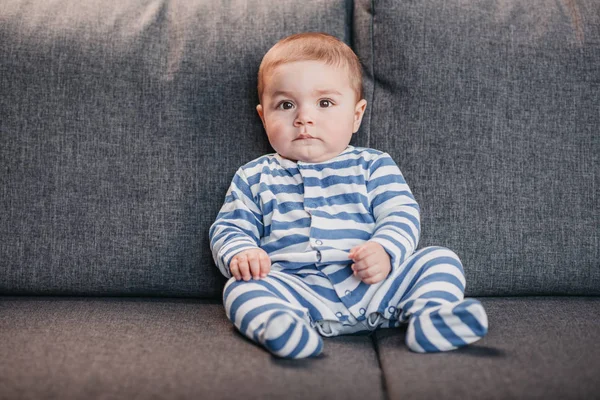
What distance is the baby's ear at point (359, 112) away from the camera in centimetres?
141

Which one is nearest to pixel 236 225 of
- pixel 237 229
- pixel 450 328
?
pixel 237 229

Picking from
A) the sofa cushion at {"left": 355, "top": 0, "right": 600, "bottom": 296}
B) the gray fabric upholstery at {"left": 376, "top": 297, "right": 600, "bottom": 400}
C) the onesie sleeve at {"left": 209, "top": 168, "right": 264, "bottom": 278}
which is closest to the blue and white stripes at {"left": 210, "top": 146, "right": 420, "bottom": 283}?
the onesie sleeve at {"left": 209, "top": 168, "right": 264, "bottom": 278}

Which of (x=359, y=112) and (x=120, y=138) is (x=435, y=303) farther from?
(x=120, y=138)

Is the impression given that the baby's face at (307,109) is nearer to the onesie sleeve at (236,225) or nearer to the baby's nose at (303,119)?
the baby's nose at (303,119)

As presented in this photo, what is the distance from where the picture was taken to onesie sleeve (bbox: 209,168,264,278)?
1255 mm

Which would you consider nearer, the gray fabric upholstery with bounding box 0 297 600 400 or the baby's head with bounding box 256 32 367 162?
the gray fabric upholstery with bounding box 0 297 600 400

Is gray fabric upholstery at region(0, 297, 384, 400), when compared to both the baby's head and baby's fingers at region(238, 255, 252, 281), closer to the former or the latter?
baby's fingers at region(238, 255, 252, 281)

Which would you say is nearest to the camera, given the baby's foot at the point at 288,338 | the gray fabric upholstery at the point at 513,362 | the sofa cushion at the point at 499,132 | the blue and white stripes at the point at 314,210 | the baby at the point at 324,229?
the gray fabric upholstery at the point at 513,362

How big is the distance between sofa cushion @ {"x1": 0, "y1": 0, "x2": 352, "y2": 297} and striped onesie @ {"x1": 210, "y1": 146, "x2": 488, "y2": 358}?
0.35ft

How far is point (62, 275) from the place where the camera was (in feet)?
4.41

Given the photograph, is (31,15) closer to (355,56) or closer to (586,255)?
(355,56)

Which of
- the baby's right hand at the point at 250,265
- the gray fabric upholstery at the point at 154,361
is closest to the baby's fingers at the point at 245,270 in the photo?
the baby's right hand at the point at 250,265

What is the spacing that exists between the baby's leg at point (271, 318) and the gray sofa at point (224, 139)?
0.55 feet

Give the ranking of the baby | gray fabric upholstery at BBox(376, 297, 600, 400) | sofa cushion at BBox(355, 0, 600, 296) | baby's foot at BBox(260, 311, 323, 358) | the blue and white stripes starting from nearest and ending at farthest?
gray fabric upholstery at BBox(376, 297, 600, 400) < baby's foot at BBox(260, 311, 323, 358) < the baby < the blue and white stripes < sofa cushion at BBox(355, 0, 600, 296)
